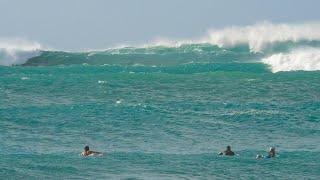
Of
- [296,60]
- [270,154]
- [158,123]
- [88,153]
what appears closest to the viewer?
[88,153]

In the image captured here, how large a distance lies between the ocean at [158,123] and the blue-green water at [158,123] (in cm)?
4

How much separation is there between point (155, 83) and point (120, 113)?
14.1m

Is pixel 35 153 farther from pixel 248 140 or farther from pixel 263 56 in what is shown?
pixel 263 56

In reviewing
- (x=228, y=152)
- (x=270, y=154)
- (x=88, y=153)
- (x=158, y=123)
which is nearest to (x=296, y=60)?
(x=158, y=123)

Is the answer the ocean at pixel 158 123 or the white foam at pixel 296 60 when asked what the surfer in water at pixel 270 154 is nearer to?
the ocean at pixel 158 123

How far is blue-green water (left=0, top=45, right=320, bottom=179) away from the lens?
30922mm

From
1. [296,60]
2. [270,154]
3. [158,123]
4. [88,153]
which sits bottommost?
[270,154]

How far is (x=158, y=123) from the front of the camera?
41.2m

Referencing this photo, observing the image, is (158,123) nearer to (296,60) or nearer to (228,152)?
(228,152)

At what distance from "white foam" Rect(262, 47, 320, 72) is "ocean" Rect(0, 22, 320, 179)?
1972mm

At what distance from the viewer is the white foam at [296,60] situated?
7475 centimetres

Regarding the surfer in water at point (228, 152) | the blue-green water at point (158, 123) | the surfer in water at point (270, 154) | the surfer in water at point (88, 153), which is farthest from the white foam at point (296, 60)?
the surfer in water at point (88, 153)

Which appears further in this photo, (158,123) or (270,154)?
(158,123)

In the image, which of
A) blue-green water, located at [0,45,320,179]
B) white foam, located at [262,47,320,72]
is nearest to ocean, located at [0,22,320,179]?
blue-green water, located at [0,45,320,179]
